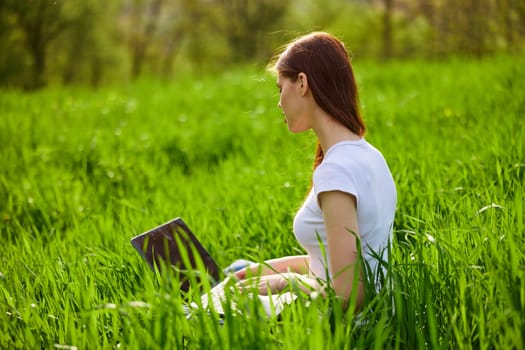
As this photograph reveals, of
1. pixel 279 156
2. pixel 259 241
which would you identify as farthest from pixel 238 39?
pixel 259 241

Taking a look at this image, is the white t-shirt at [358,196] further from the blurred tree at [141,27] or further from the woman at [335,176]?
the blurred tree at [141,27]

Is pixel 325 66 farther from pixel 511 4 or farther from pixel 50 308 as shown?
pixel 511 4

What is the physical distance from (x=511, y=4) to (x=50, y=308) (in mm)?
10003

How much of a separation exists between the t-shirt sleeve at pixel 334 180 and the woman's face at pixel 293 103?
0.31m

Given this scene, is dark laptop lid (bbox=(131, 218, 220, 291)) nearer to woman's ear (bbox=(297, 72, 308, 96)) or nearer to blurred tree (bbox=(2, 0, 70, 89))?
woman's ear (bbox=(297, 72, 308, 96))

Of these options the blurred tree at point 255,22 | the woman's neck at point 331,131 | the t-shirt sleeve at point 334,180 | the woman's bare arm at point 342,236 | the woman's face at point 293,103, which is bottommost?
the woman's bare arm at point 342,236

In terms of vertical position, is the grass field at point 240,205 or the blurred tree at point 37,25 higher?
the blurred tree at point 37,25

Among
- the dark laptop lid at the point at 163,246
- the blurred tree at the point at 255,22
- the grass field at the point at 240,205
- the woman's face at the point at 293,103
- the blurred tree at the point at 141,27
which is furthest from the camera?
the blurred tree at the point at 141,27

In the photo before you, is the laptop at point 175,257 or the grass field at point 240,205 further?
the laptop at point 175,257

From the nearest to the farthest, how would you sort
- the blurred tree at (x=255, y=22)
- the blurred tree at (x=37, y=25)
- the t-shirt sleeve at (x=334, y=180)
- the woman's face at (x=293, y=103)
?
1. the t-shirt sleeve at (x=334, y=180)
2. the woman's face at (x=293, y=103)
3. the blurred tree at (x=37, y=25)
4. the blurred tree at (x=255, y=22)

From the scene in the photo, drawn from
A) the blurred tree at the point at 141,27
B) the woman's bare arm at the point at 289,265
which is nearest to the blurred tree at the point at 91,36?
the blurred tree at the point at 141,27

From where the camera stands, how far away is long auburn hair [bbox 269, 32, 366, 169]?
2309 millimetres

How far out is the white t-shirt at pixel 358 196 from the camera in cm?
213

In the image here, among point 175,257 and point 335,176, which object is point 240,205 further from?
point 335,176
